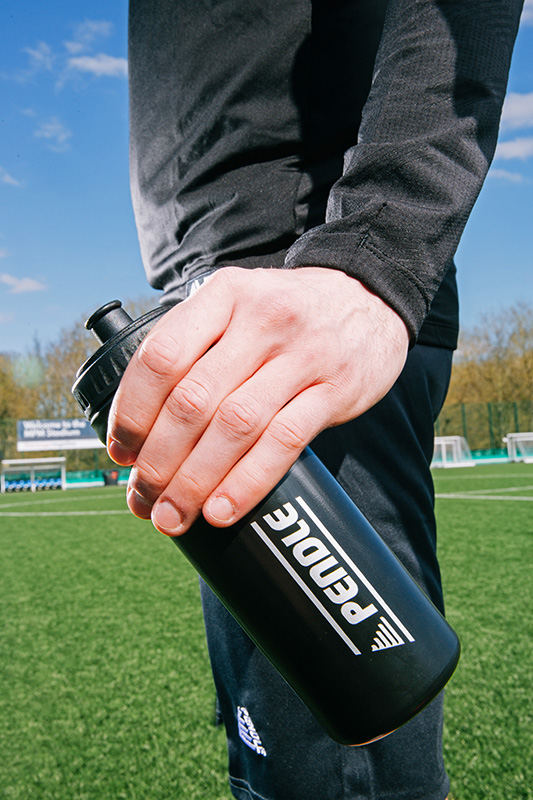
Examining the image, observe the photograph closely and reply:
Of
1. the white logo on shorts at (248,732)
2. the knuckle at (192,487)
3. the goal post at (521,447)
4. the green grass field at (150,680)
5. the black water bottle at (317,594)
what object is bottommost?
the goal post at (521,447)

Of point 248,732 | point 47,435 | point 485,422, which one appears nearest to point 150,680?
point 248,732

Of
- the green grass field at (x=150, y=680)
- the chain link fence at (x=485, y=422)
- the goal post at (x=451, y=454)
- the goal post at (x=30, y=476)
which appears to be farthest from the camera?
the chain link fence at (x=485, y=422)

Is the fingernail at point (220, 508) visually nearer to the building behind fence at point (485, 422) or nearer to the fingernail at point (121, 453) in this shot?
the fingernail at point (121, 453)

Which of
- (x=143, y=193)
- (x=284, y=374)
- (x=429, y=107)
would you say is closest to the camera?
(x=284, y=374)

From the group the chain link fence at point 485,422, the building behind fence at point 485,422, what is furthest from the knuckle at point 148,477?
the chain link fence at point 485,422

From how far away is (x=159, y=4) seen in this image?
896mm

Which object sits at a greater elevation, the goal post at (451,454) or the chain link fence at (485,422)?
the goal post at (451,454)

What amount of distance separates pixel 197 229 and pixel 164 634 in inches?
102

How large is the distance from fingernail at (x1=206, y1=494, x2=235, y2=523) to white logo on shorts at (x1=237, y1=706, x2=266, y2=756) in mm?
485

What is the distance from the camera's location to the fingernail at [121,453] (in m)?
0.47

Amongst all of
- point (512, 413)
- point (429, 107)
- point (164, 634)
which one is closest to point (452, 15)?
point (429, 107)

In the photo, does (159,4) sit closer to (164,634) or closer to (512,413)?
(164,634)

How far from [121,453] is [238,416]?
0.40ft

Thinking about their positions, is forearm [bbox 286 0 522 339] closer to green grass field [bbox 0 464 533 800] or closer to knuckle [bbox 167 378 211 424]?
knuckle [bbox 167 378 211 424]
